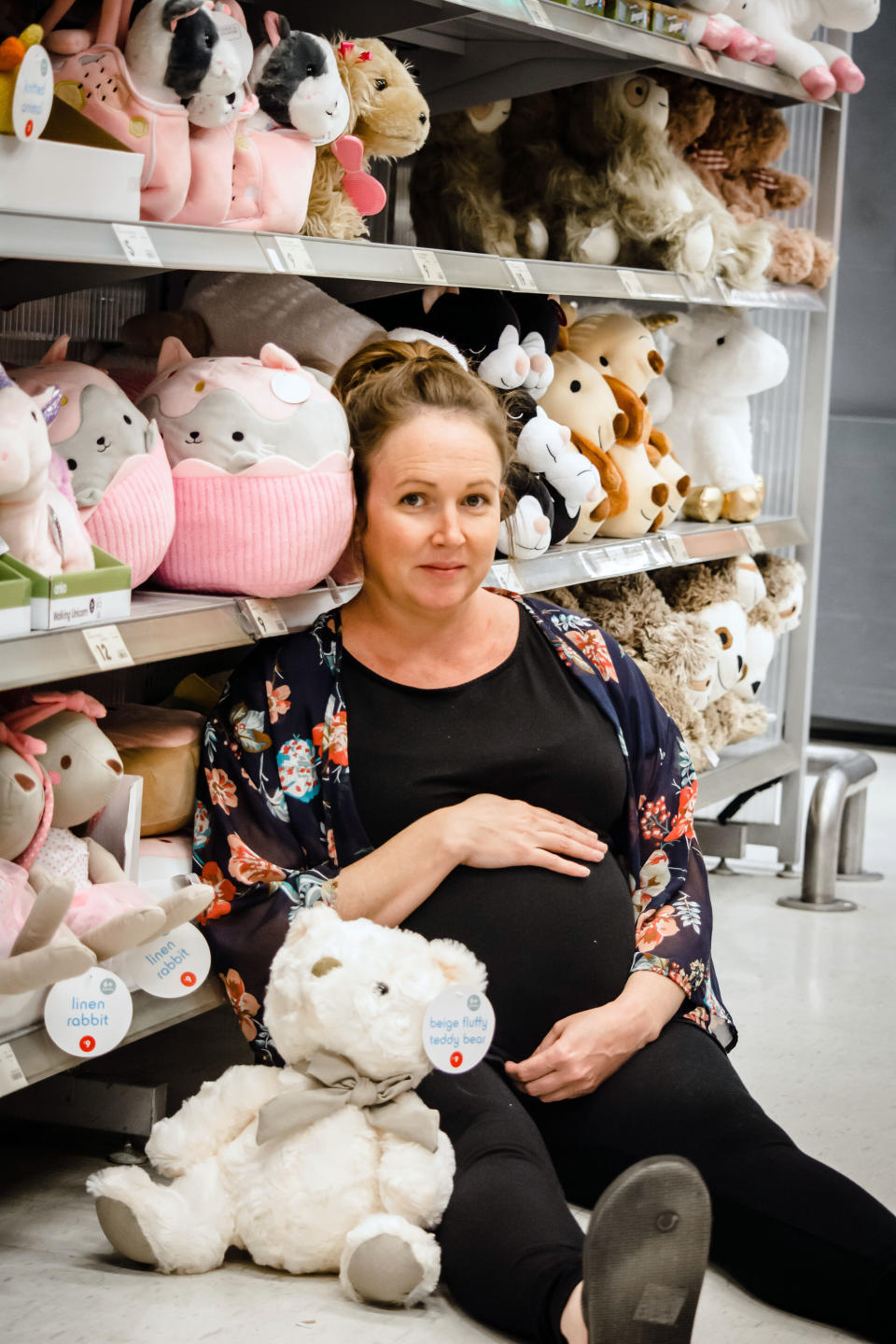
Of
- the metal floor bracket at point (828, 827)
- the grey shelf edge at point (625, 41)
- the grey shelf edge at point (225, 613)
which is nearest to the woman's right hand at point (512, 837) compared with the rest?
the grey shelf edge at point (225, 613)

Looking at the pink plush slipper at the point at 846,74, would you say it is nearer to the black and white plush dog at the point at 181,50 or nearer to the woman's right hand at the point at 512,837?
the black and white plush dog at the point at 181,50

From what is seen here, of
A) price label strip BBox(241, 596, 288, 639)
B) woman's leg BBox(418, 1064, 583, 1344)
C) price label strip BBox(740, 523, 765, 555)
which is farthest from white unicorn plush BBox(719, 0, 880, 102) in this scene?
woman's leg BBox(418, 1064, 583, 1344)

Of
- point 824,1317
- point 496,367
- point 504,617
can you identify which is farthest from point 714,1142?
point 496,367

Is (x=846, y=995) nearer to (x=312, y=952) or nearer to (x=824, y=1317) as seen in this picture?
(x=824, y=1317)

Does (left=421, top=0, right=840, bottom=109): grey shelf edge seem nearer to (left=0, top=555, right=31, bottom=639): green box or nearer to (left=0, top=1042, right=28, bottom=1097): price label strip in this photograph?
(left=0, top=555, right=31, bottom=639): green box

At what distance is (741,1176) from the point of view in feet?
5.57

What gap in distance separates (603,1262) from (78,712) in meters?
0.90

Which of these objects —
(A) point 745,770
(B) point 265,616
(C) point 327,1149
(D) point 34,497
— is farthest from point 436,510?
(A) point 745,770

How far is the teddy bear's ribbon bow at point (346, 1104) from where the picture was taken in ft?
5.39

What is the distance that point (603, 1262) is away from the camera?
4.46 ft

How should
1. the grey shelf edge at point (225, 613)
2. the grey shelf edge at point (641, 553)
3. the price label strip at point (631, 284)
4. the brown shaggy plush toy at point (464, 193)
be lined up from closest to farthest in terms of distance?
the grey shelf edge at point (225, 613) < the grey shelf edge at point (641, 553) < the price label strip at point (631, 284) < the brown shaggy plush toy at point (464, 193)

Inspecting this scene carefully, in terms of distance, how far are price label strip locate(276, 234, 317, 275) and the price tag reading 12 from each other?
887 millimetres

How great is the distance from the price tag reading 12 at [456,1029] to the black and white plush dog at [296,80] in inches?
45.9

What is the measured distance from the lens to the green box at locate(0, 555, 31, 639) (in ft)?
5.20
